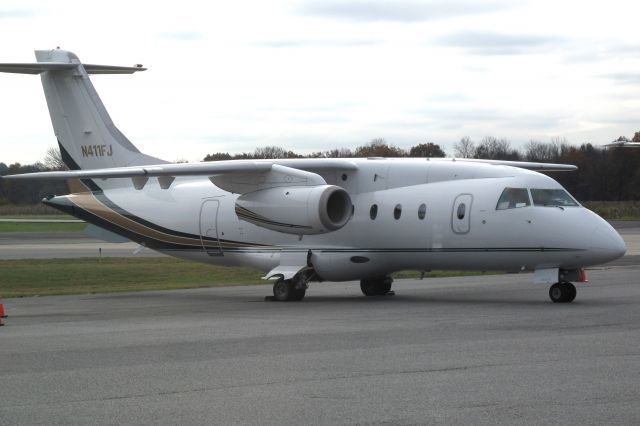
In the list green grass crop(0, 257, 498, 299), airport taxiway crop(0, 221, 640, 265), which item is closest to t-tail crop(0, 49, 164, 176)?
green grass crop(0, 257, 498, 299)

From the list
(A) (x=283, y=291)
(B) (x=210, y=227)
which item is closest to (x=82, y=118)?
(B) (x=210, y=227)

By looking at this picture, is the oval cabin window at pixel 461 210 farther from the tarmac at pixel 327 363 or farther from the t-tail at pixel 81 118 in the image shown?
the t-tail at pixel 81 118

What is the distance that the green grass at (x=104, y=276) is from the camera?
30609mm

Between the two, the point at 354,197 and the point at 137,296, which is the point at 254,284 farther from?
the point at 354,197

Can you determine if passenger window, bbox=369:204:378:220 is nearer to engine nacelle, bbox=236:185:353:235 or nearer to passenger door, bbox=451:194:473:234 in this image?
engine nacelle, bbox=236:185:353:235

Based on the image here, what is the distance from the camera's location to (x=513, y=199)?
2219 cm

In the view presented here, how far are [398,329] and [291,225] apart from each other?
7.22m

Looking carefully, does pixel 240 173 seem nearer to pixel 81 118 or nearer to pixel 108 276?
pixel 81 118

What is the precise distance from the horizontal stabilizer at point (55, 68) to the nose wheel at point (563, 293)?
13968 mm

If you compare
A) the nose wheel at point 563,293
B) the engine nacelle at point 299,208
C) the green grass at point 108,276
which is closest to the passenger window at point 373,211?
the engine nacelle at point 299,208

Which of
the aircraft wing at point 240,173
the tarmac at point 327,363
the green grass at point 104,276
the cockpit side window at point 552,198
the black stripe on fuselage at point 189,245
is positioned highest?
the aircraft wing at point 240,173

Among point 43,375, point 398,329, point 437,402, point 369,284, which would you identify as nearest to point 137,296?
point 369,284

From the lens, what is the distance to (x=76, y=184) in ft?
96.2

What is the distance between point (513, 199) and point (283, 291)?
5893 mm
